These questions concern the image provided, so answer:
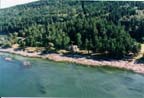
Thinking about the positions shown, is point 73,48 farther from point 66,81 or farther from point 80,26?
point 66,81

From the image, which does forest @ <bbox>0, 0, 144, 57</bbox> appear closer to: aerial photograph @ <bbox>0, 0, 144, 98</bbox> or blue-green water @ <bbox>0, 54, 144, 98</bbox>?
aerial photograph @ <bbox>0, 0, 144, 98</bbox>

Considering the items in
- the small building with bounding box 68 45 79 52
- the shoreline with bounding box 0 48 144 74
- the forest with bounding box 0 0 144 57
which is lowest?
the shoreline with bounding box 0 48 144 74

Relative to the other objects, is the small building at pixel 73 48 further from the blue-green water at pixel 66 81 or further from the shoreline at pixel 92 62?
the blue-green water at pixel 66 81

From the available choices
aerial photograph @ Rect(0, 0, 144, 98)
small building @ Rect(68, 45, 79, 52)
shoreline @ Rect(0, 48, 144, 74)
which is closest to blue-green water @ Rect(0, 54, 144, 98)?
aerial photograph @ Rect(0, 0, 144, 98)

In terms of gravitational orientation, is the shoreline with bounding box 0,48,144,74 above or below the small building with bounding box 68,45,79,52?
below

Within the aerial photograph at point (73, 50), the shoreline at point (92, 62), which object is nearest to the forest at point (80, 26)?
the aerial photograph at point (73, 50)

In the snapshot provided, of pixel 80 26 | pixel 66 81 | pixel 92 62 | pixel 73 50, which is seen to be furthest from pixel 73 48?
pixel 66 81

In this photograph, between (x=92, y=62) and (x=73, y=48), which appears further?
(x=73, y=48)

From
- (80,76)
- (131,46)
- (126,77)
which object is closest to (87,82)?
(80,76)
